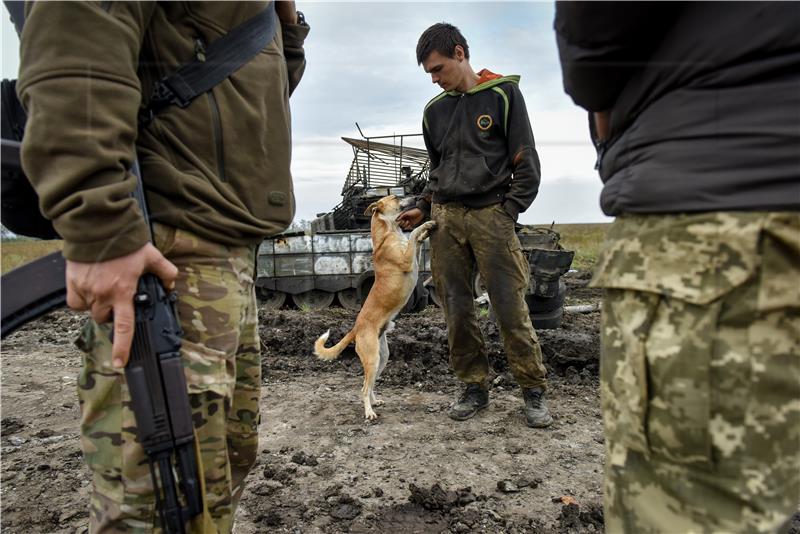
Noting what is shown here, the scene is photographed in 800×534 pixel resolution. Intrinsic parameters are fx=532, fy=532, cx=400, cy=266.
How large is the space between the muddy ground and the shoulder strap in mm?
2022

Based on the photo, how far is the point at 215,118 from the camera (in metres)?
1.49

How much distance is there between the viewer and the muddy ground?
2.65m

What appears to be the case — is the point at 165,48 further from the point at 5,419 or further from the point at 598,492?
the point at 5,419

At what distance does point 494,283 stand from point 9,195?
2.95 m

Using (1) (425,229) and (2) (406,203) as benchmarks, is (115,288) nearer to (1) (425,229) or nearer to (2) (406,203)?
(1) (425,229)

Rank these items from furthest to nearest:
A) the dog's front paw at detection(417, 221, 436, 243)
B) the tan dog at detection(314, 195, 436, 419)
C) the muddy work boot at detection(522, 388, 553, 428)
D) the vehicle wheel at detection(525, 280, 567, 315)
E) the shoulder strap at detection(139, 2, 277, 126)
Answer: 1. the vehicle wheel at detection(525, 280, 567, 315)
2. the tan dog at detection(314, 195, 436, 419)
3. the dog's front paw at detection(417, 221, 436, 243)
4. the muddy work boot at detection(522, 388, 553, 428)
5. the shoulder strap at detection(139, 2, 277, 126)

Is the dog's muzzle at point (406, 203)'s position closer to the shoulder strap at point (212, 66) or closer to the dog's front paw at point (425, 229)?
the dog's front paw at point (425, 229)

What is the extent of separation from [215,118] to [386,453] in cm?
255

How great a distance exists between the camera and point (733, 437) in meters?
0.99

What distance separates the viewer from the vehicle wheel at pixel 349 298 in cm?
1112

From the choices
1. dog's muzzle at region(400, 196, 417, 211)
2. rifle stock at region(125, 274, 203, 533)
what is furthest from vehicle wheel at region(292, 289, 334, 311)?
rifle stock at region(125, 274, 203, 533)

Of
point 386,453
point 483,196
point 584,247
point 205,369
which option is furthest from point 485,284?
point 584,247

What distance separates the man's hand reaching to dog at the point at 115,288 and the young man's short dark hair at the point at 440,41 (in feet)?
10.0

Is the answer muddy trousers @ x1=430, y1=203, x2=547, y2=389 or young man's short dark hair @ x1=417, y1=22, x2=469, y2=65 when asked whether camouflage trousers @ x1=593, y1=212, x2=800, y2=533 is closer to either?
muddy trousers @ x1=430, y1=203, x2=547, y2=389
